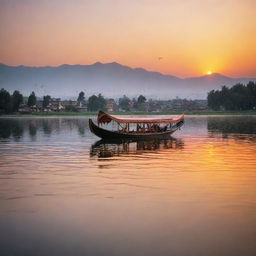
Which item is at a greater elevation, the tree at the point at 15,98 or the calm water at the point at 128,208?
the tree at the point at 15,98

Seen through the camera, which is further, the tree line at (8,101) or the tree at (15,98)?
the tree at (15,98)

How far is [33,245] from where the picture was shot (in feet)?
40.4

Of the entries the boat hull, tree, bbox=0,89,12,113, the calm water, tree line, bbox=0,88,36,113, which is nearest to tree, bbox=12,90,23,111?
tree line, bbox=0,88,36,113

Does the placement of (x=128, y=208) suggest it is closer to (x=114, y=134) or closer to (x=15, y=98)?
(x=114, y=134)

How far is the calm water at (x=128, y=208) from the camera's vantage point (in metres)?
12.3

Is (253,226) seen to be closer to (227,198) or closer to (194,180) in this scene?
(227,198)

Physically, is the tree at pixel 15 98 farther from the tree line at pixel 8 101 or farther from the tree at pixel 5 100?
the tree at pixel 5 100

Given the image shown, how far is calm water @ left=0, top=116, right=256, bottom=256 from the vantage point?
12.3 m

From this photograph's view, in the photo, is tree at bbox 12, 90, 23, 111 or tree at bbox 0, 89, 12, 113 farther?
tree at bbox 12, 90, 23, 111

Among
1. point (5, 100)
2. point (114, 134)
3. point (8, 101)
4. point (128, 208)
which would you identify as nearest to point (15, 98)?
point (8, 101)

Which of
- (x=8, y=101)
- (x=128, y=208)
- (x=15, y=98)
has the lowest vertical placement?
(x=128, y=208)

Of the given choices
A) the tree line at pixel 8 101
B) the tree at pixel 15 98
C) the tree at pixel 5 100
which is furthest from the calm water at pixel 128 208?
the tree at pixel 15 98

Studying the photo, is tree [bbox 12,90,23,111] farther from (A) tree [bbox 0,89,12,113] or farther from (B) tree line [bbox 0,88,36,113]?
(A) tree [bbox 0,89,12,113]

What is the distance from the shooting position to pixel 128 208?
16.2 meters
